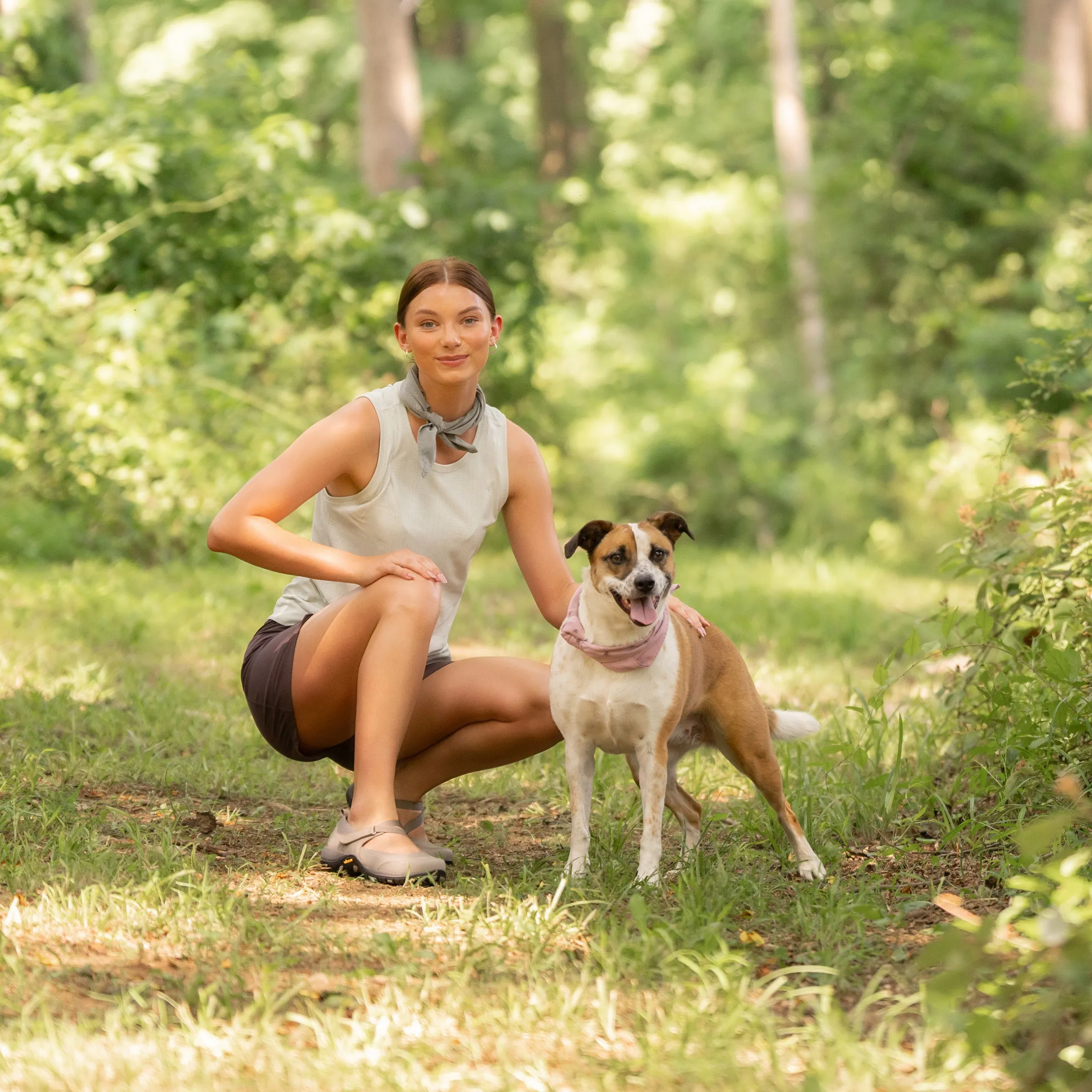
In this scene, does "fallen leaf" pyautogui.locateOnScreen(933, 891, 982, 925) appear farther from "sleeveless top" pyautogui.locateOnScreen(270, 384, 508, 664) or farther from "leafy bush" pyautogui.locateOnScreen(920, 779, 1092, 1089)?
"sleeveless top" pyautogui.locateOnScreen(270, 384, 508, 664)

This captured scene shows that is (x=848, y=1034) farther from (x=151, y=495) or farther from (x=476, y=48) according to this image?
(x=476, y=48)

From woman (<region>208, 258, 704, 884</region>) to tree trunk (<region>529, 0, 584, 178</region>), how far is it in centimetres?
1747

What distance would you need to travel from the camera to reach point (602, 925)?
3135 mm

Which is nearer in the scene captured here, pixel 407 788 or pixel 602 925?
pixel 602 925

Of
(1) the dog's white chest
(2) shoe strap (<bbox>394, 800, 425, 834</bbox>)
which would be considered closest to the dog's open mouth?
(1) the dog's white chest

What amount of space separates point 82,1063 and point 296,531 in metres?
7.39

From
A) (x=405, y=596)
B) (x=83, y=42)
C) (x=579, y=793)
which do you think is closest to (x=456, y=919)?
(x=579, y=793)

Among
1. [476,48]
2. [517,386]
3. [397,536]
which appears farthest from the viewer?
[476,48]

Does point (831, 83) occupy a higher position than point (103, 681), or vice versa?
point (831, 83)

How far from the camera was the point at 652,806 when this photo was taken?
367 centimetres

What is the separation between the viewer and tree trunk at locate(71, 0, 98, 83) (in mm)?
13227

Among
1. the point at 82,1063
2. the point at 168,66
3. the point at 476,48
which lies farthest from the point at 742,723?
the point at 476,48

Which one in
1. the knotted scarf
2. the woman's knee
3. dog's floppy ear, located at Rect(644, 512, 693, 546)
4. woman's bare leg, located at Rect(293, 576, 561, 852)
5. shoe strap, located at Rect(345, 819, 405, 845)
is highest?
the knotted scarf

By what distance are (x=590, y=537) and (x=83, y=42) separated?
11.8 metres
